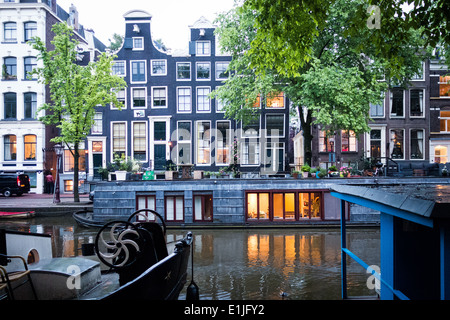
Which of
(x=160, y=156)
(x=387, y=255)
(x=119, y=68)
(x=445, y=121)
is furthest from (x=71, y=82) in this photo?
(x=445, y=121)

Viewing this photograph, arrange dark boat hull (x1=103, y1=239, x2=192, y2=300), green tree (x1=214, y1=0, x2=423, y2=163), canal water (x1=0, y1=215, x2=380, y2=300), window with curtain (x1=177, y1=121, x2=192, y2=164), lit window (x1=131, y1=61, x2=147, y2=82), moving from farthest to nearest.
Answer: lit window (x1=131, y1=61, x2=147, y2=82), window with curtain (x1=177, y1=121, x2=192, y2=164), green tree (x1=214, y1=0, x2=423, y2=163), canal water (x1=0, y1=215, x2=380, y2=300), dark boat hull (x1=103, y1=239, x2=192, y2=300)

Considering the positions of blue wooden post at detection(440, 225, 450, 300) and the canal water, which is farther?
the canal water

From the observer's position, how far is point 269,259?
11.1 meters

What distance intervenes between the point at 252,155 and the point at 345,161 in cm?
753

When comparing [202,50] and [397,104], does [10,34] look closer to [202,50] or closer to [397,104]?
[202,50]

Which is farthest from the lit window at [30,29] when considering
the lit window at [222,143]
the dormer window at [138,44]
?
the lit window at [222,143]

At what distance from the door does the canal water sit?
10.9 metres

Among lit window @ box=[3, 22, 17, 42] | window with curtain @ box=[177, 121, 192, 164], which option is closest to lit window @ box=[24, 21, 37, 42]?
lit window @ box=[3, 22, 17, 42]

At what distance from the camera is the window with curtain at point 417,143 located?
2716cm

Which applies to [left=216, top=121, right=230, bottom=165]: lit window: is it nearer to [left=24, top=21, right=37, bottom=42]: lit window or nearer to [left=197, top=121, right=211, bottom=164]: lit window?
[left=197, top=121, right=211, bottom=164]: lit window

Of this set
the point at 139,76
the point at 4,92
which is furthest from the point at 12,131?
the point at 139,76

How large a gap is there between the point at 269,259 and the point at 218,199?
5654mm

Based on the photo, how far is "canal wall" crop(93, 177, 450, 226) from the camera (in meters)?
16.1

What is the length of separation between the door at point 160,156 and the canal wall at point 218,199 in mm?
11338
